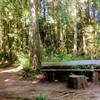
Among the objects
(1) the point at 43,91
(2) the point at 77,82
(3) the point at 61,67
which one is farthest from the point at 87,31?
(1) the point at 43,91

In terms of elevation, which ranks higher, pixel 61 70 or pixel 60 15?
pixel 60 15

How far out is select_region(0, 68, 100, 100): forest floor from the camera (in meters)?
7.48

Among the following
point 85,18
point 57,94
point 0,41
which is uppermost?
point 85,18

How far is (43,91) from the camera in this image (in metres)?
8.39

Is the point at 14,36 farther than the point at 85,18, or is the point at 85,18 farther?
the point at 85,18

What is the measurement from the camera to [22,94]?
795 cm

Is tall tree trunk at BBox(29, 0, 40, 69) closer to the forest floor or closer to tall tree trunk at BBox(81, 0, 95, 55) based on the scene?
the forest floor

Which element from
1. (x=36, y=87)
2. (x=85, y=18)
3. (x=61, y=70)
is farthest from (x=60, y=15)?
(x=36, y=87)

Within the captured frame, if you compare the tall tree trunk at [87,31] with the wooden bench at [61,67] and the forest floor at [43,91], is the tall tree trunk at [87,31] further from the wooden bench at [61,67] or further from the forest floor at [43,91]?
the forest floor at [43,91]

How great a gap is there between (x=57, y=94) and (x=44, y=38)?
12.3 metres

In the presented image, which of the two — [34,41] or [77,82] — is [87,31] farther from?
[77,82]

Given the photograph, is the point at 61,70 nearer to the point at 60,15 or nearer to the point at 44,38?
the point at 44,38

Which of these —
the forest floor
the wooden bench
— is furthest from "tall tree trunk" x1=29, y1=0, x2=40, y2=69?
the forest floor

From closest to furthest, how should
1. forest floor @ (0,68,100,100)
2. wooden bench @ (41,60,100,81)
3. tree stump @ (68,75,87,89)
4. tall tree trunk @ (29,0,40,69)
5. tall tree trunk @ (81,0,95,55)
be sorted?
forest floor @ (0,68,100,100)
tree stump @ (68,75,87,89)
wooden bench @ (41,60,100,81)
tall tree trunk @ (29,0,40,69)
tall tree trunk @ (81,0,95,55)
